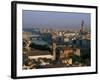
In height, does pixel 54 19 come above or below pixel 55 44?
above

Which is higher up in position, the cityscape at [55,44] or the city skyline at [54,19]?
the city skyline at [54,19]

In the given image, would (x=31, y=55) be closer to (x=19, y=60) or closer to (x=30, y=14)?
(x=19, y=60)

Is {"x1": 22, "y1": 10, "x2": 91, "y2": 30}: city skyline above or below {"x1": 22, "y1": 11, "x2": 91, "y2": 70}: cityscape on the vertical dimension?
above

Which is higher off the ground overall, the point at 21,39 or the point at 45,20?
the point at 45,20
